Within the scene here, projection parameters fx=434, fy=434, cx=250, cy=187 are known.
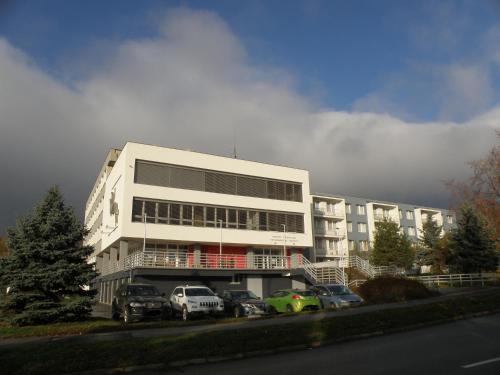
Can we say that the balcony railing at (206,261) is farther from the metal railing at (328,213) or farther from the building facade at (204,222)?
the metal railing at (328,213)

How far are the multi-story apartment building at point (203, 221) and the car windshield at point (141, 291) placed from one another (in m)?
7.09

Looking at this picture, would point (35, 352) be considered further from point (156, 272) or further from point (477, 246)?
point (477, 246)

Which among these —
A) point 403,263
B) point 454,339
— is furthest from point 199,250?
point 454,339

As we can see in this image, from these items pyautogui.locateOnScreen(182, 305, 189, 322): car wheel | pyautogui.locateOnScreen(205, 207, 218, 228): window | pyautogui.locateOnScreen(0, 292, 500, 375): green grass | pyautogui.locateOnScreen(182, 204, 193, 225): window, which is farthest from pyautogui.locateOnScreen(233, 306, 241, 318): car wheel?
pyautogui.locateOnScreen(205, 207, 218, 228): window

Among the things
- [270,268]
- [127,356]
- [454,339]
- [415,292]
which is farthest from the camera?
[270,268]

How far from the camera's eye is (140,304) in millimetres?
19078

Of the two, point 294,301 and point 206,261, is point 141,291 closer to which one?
point 294,301

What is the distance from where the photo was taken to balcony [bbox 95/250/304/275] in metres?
28.7

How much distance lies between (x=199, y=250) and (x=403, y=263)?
22995mm

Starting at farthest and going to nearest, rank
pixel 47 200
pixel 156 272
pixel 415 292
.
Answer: pixel 156 272 → pixel 415 292 → pixel 47 200

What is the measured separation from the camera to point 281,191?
39.5 m

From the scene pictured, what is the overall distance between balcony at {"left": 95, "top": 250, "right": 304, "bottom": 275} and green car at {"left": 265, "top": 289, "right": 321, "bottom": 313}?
946 centimetres

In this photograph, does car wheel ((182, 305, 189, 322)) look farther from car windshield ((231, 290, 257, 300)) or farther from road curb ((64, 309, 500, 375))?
road curb ((64, 309, 500, 375))

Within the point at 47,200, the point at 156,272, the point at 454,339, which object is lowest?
the point at 454,339
